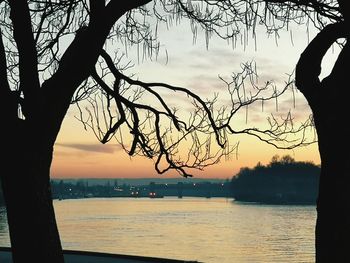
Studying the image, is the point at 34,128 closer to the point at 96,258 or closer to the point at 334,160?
the point at 334,160

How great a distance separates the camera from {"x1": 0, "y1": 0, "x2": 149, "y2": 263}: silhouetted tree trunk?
18.8ft

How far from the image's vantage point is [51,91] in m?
6.00

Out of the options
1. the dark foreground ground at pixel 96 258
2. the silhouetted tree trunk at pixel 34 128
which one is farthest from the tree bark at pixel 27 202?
the dark foreground ground at pixel 96 258

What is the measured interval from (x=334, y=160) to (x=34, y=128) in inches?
108

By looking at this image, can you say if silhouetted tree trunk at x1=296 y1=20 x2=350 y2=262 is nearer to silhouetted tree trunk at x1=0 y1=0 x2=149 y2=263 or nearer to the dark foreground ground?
silhouetted tree trunk at x1=0 y1=0 x2=149 y2=263

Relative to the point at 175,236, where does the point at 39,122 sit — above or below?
above

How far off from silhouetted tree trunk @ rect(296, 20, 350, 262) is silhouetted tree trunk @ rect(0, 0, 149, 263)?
219cm

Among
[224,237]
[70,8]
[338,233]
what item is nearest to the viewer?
[338,233]

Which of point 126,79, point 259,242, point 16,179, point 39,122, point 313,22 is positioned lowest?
point 259,242

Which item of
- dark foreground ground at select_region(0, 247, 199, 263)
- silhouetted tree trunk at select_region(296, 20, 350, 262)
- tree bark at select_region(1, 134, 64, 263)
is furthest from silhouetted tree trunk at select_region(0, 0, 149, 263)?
dark foreground ground at select_region(0, 247, 199, 263)

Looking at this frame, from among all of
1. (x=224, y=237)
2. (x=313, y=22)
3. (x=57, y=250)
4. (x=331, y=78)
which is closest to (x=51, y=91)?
(x=57, y=250)

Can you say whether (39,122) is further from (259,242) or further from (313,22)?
(259,242)

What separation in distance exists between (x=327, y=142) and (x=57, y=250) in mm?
2666

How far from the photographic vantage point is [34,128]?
5.88 meters
